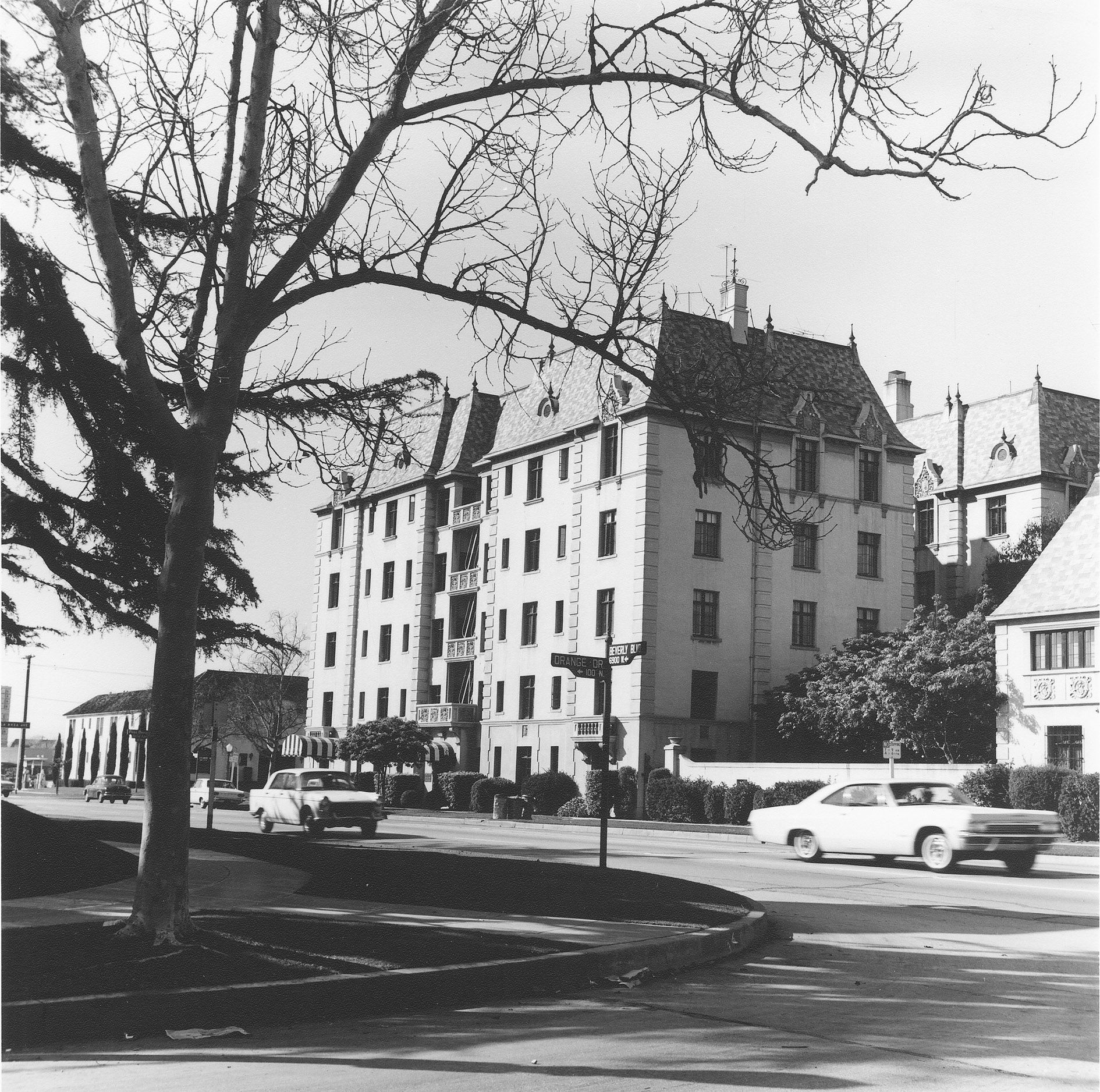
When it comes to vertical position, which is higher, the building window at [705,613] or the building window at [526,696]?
the building window at [705,613]

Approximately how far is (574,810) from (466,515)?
737 inches

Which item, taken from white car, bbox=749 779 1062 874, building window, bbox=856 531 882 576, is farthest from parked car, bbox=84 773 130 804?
white car, bbox=749 779 1062 874

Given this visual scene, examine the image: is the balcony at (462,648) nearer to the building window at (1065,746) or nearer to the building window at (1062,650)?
the building window at (1062,650)

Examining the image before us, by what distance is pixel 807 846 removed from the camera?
2305 centimetres

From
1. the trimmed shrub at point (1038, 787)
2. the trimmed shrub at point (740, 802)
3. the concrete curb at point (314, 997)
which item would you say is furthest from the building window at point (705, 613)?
the concrete curb at point (314, 997)

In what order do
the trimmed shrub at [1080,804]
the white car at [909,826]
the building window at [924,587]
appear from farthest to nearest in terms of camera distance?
the building window at [924,587] < the trimmed shrub at [1080,804] < the white car at [909,826]

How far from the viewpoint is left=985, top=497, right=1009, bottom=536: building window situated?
5912 centimetres

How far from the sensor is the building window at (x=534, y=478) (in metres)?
53.7

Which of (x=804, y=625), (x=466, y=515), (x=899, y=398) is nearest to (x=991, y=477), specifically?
(x=899, y=398)

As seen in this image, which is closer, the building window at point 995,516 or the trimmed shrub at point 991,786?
the trimmed shrub at point 991,786

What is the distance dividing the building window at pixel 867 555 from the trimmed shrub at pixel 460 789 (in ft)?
56.0

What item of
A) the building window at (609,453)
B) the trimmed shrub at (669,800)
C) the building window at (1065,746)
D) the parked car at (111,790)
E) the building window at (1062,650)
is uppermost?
the building window at (609,453)

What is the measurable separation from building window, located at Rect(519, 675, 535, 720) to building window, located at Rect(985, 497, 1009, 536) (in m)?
23.0

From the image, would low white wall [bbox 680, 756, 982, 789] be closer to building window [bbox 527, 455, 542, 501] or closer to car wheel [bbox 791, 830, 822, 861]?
car wheel [bbox 791, 830, 822, 861]
